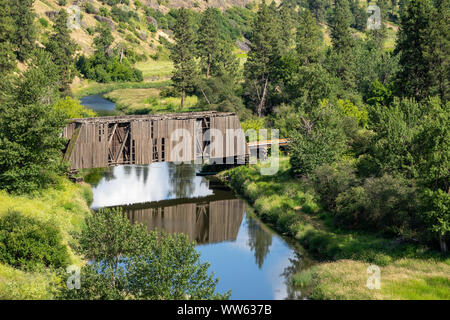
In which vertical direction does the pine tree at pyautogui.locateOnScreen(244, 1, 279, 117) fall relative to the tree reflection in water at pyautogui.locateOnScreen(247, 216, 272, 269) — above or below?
above

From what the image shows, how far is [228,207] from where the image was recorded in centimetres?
4722

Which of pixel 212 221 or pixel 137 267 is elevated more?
pixel 137 267

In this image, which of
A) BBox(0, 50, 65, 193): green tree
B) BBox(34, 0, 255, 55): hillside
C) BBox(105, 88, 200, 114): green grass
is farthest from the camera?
BBox(34, 0, 255, 55): hillside

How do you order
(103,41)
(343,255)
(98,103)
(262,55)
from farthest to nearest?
(103,41), (98,103), (262,55), (343,255)

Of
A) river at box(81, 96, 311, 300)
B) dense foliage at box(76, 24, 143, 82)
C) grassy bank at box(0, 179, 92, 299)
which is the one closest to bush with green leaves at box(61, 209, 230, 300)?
grassy bank at box(0, 179, 92, 299)

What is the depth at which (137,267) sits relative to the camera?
2236 cm

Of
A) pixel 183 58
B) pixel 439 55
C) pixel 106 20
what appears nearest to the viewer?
pixel 439 55

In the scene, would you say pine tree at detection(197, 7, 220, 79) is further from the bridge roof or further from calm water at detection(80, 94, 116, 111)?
the bridge roof

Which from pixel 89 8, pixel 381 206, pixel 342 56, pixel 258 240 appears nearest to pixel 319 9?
pixel 89 8

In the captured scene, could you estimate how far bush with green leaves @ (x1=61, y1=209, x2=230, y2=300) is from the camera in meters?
21.7

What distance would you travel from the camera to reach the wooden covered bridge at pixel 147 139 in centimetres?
4672

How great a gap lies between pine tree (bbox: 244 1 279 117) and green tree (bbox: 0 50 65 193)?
39651mm

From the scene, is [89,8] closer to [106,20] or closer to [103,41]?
[106,20]

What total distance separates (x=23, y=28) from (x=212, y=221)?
56943 millimetres
